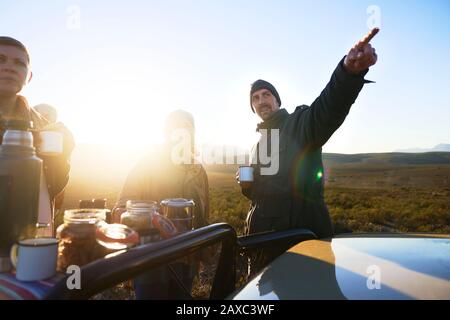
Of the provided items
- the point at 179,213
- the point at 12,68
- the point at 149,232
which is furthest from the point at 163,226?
the point at 12,68

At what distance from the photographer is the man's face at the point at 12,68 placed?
2354 millimetres

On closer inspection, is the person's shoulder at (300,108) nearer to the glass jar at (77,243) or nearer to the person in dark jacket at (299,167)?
the person in dark jacket at (299,167)

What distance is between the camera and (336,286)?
4.50 ft

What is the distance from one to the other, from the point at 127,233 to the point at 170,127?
282cm

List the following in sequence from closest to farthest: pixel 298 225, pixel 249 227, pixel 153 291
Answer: pixel 153 291, pixel 298 225, pixel 249 227

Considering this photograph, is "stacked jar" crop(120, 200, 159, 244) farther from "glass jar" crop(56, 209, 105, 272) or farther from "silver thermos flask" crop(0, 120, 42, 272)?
"silver thermos flask" crop(0, 120, 42, 272)

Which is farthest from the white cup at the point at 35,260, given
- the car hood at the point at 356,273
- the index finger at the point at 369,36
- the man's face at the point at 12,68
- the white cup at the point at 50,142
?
the index finger at the point at 369,36

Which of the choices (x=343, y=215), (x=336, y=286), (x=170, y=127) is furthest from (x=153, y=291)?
(x=343, y=215)

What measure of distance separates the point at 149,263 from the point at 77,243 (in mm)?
309

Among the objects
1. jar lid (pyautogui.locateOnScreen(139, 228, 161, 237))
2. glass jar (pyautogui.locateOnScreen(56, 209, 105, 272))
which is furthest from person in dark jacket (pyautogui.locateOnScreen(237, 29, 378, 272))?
glass jar (pyautogui.locateOnScreen(56, 209, 105, 272))

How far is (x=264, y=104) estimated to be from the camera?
4434 millimetres

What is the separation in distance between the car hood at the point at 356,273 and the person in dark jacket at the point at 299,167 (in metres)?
1.35
